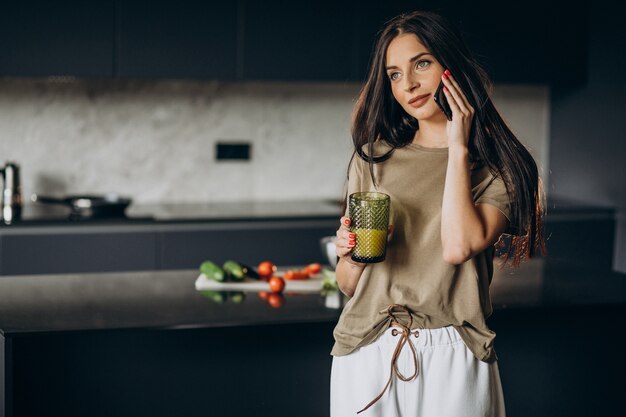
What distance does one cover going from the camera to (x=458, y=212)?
1604 millimetres

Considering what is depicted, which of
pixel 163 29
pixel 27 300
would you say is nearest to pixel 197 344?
pixel 27 300

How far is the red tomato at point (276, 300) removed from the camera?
237cm

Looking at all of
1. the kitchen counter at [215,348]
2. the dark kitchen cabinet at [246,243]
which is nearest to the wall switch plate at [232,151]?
the dark kitchen cabinet at [246,243]

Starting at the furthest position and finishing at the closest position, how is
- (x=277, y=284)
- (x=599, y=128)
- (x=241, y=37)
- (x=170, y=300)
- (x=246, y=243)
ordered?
(x=599, y=128) < (x=241, y=37) < (x=246, y=243) < (x=277, y=284) < (x=170, y=300)

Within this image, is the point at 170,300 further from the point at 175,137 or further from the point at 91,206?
the point at 175,137

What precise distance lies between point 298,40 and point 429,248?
2644mm

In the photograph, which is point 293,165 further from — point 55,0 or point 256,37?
point 55,0

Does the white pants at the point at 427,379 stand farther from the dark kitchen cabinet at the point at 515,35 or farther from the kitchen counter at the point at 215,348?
the dark kitchen cabinet at the point at 515,35

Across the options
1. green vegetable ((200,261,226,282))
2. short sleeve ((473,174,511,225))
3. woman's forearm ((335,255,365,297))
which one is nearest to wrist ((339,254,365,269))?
woman's forearm ((335,255,365,297))

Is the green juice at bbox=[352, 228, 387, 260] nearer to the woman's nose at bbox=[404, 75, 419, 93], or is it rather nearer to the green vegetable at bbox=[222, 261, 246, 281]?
the woman's nose at bbox=[404, 75, 419, 93]

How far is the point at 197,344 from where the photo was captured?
7.44 ft

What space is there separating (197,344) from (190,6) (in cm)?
218

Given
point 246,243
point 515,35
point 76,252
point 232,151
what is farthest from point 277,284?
point 515,35

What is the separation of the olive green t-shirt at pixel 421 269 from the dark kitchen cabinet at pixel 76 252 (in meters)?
2.24
